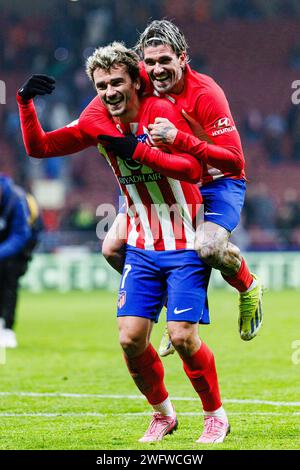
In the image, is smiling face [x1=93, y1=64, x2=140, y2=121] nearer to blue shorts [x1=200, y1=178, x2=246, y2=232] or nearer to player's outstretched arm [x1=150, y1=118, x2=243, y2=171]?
player's outstretched arm [x1=150, y1=118, x2=243, y2=171]

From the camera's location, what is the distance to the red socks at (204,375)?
595 cm

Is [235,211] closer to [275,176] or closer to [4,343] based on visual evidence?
[4,343]

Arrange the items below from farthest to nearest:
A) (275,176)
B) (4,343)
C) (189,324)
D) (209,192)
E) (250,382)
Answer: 1. (275,176)
2. (4,343)
3. (250,382)
4. (209,192)
5. (189,324)

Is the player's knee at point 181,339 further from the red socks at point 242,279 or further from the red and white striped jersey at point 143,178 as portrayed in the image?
the red socks at point 242,279

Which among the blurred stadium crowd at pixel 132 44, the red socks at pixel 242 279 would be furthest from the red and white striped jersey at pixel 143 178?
the blurred stadium crowd at pixel 132 44

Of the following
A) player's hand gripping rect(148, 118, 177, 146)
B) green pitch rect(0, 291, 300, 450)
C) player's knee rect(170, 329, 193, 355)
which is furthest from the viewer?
green pitch rect(0, 291, 300, 450)

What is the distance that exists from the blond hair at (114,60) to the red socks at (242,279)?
154 cm

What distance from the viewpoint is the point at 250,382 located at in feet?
29.5

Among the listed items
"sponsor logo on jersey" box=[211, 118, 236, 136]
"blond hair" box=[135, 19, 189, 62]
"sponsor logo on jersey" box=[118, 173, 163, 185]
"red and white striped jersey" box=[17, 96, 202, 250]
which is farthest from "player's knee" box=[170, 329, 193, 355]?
"blond hair" box=[135, 19, 189, 62]

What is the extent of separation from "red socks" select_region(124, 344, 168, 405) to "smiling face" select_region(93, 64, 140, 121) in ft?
4.55

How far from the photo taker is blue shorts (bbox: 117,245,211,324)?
587cm

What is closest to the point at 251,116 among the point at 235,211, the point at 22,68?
the point at 22,68

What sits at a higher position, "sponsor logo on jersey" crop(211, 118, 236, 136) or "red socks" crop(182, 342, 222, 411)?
"sponsor logo on jersey" crop(211, 118, 236, 136)
